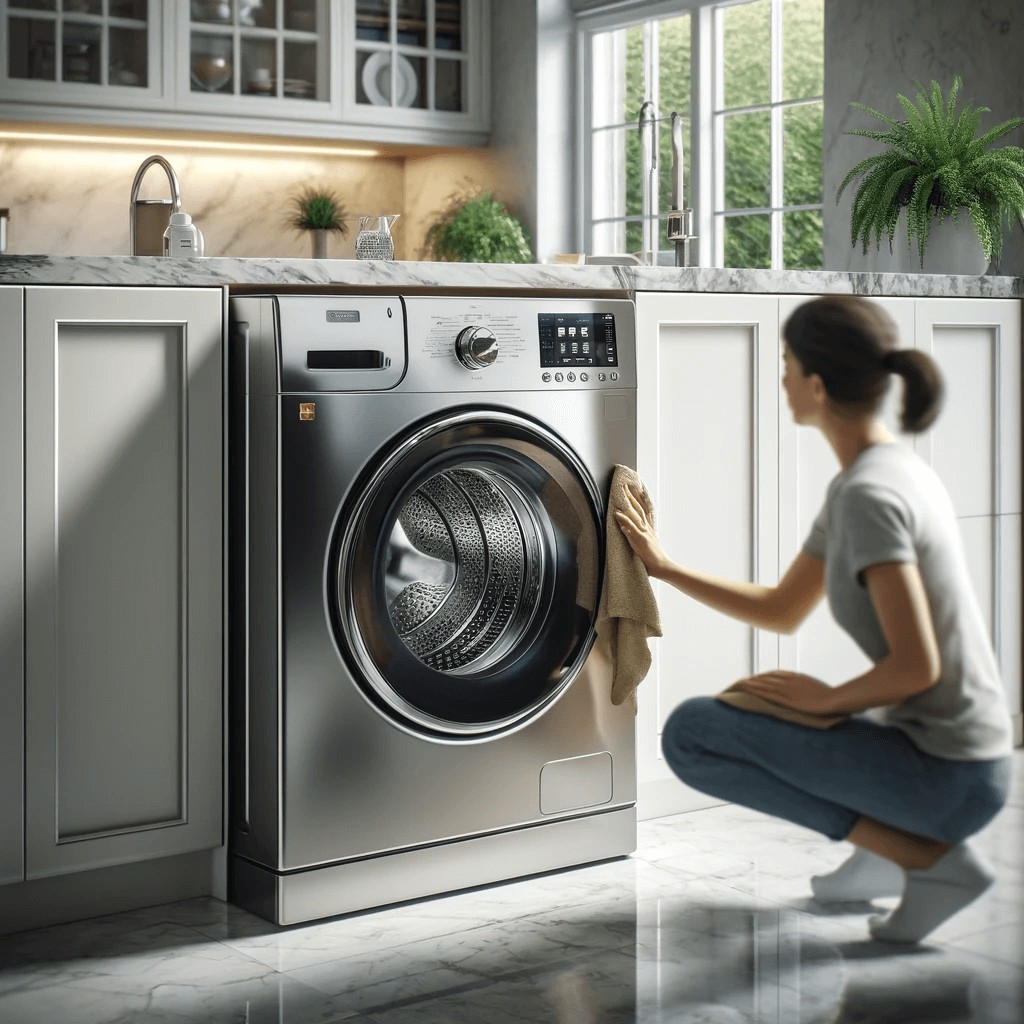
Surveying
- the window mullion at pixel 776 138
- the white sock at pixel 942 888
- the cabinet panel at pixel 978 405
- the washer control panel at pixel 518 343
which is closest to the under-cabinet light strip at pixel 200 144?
the window mullion at pixel 776 138

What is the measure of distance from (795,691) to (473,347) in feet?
4.21

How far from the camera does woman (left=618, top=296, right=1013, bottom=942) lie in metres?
0.73

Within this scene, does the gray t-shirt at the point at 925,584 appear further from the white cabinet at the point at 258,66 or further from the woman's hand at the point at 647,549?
the white cabinet at the point at 258,66

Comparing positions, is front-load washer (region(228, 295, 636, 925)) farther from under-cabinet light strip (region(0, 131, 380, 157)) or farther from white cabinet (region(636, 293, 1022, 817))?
under-cabinet light strip (region(0, 131, 380, 157))

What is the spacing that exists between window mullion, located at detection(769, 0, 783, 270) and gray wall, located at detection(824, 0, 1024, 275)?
381 millimetres

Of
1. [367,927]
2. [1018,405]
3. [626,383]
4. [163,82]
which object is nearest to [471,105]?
[163,82]

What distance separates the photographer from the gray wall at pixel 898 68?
3.18 meters

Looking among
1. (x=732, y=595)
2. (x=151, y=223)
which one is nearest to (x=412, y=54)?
(x=151, y=223)

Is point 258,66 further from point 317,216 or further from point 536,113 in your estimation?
point 536,113

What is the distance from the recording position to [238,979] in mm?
1780

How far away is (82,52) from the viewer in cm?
387

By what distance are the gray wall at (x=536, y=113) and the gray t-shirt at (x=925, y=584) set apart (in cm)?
382

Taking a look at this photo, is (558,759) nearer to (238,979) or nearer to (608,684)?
(608,684)

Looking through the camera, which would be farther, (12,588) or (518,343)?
(518,343)
